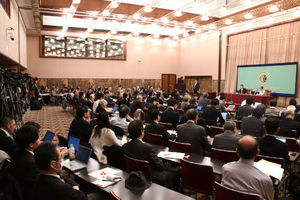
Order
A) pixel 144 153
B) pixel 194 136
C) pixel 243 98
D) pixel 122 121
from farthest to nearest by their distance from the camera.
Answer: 1. pixel 243 98
2. pixel 122 121
3. pixel 194 136
4. pixel 144 153

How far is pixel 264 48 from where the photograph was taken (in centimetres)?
1377

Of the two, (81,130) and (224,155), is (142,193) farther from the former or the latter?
(81,130)

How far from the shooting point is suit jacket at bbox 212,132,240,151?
3.56 m

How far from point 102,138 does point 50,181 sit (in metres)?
1.78

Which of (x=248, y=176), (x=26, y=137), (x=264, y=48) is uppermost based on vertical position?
(x=264, y=48)

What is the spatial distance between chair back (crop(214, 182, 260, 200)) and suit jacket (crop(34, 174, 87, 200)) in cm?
128

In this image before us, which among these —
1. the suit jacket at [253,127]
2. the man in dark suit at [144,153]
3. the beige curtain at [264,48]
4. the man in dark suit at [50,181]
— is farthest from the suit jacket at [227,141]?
the beige curtain at [264,48]

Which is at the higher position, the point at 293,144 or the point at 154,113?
the point at 154,113

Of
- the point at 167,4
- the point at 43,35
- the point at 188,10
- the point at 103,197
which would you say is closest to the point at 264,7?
the point at 188,10

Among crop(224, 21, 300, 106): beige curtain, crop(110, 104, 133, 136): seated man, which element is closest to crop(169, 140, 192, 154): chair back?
crop(110, 104, 133, 136): seated man

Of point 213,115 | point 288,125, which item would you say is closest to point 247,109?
point 213,115

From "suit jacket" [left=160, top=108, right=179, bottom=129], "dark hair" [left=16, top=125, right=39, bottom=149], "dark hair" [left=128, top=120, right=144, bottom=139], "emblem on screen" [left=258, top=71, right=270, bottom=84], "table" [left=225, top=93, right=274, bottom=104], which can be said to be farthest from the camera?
"emblem on screen" [left=258, top=71, right=270, bottom=84]

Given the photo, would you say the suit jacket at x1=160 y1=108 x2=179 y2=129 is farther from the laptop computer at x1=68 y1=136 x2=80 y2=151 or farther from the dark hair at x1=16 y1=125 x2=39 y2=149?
the dark hair at x1=16 y1=125 x2=39 y2=149

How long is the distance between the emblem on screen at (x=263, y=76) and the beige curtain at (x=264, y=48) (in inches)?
26.8
